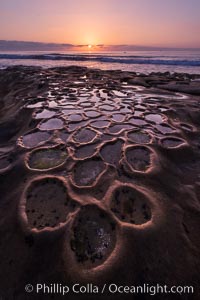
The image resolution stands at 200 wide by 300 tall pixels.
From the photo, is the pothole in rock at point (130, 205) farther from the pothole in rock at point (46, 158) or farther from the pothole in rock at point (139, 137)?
the pothole in rock at point (139, 137)

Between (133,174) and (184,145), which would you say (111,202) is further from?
(184,145)

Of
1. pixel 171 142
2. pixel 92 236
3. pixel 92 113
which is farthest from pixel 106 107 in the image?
pixel 92 236

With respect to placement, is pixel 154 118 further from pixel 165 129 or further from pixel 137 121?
pixel 165 129

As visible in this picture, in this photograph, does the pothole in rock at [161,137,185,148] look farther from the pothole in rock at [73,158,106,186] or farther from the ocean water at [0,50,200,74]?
the ocean water at [0,50,200,74]

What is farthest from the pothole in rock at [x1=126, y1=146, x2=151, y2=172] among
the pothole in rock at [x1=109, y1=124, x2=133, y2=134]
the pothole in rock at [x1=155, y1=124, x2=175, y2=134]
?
the pothole in rock at [x1=155, y1=124, x2=175, y2=134]

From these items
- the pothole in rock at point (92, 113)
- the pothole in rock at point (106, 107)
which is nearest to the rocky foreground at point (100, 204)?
the pothole in rock at point (92, 113)

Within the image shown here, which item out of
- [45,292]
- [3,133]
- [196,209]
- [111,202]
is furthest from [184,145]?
[3,133]
